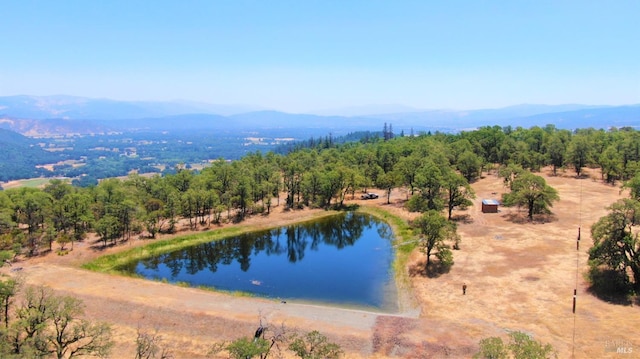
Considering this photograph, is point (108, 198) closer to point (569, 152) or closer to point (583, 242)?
point (583, 242)

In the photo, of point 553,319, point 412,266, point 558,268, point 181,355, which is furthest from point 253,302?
point 558,268

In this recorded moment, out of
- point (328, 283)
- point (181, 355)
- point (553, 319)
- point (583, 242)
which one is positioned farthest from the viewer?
point (583, 242)

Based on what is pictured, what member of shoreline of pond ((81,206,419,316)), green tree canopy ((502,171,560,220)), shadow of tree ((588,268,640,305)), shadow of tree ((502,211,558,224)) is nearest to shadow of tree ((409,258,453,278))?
shoreline of pond ((81,206,419,316))

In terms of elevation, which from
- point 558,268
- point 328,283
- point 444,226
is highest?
point 444,226

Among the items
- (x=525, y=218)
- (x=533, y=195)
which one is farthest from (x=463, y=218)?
(x=533, y=195)

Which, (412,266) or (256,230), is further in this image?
(256,230)
